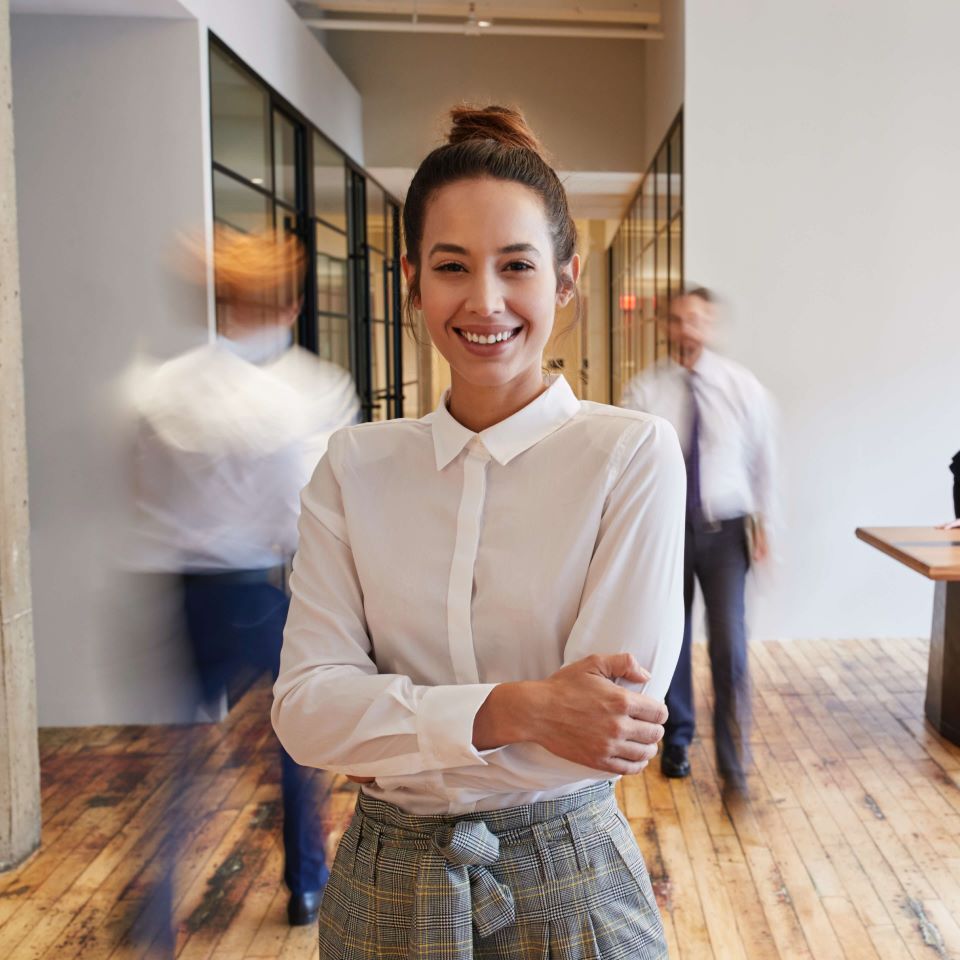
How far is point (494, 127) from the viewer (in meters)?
1.14

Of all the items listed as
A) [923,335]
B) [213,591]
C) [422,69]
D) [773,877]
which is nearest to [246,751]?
[213,591]

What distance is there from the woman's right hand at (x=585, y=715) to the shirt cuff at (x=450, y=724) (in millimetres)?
13

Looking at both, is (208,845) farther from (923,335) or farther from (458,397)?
(923,335)

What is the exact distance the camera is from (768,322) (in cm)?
557

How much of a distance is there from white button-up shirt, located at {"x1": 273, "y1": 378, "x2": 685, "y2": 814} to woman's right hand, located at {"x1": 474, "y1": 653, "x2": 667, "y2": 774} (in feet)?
0.09

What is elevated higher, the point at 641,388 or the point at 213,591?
the point at 641,388

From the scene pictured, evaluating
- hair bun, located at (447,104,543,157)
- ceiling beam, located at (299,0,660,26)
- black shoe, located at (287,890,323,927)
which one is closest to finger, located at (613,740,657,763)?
hair bun, located at (447,104,543,157)

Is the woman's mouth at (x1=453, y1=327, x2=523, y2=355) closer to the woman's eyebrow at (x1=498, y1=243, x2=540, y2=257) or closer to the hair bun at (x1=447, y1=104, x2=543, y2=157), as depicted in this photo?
the woman's eyebrow at (x1=498, y1=243, x2=540, y2=257)

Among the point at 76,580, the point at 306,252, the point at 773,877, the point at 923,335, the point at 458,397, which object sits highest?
the point at 306,252

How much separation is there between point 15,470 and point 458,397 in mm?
2413

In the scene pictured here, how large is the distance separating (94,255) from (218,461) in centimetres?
179

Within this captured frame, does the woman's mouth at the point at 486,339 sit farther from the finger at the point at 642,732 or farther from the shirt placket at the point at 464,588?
the finger at the point at 642,732

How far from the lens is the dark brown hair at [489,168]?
1070 millimetres

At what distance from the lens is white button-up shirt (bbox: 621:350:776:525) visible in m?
3.60
